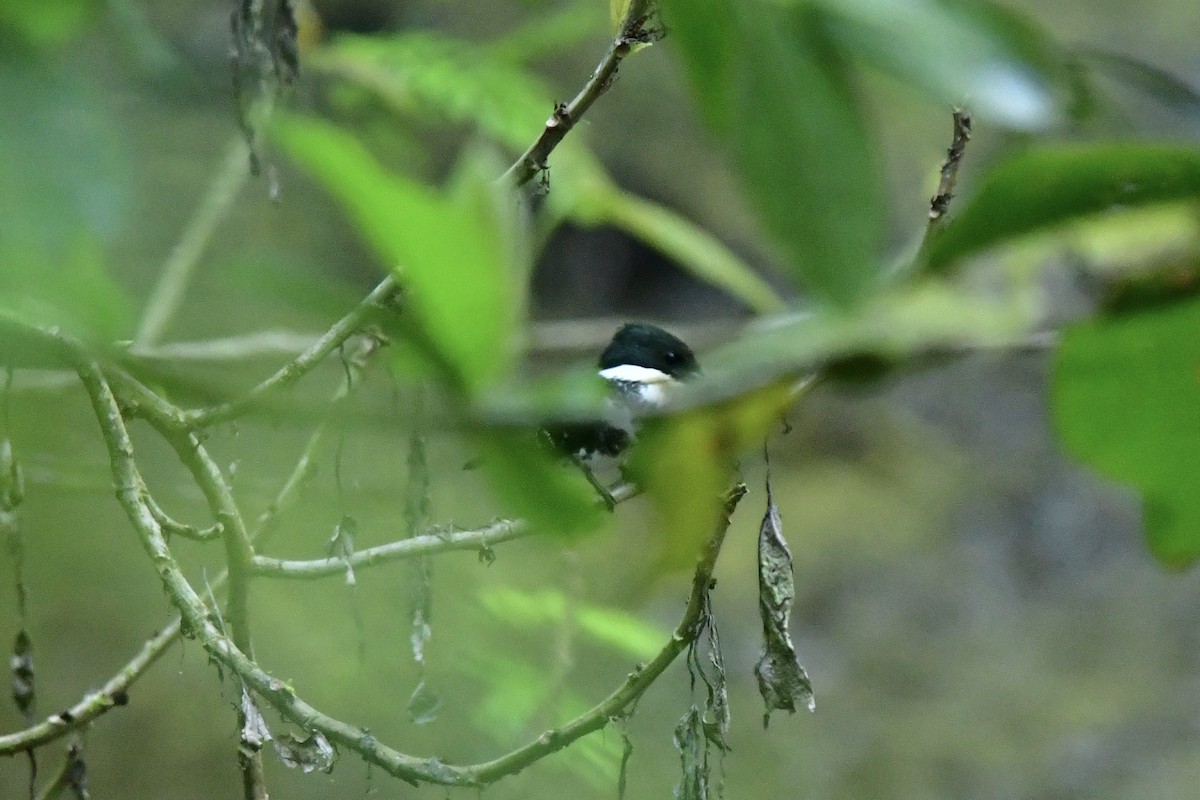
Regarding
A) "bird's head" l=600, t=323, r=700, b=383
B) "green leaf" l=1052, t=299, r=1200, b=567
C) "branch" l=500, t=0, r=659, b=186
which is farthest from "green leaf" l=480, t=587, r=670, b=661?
"green leaf" l=1052, t=299, r=1200, b=567

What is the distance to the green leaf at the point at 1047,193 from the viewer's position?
6.1 inches

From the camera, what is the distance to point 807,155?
0.16 meters

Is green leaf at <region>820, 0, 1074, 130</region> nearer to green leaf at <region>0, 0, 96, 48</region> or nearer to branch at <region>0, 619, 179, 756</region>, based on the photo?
green leaf at <region>0, 0, 96, 48</region>

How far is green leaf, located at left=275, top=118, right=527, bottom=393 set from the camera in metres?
0.13

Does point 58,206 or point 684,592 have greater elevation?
point 684,592

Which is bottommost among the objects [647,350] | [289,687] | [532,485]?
[532,485]

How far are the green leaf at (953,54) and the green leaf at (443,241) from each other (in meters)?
0.05

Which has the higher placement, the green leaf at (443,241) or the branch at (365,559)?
the branch at (365,559)

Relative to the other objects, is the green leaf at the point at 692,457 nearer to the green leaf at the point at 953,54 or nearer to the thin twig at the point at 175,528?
the green leaf at the point at 953,54

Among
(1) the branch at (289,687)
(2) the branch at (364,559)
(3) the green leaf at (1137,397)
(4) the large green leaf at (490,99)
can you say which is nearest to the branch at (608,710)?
(1) the branch at (289,687)

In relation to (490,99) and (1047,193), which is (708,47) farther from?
(490,99)

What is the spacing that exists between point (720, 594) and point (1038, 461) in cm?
95

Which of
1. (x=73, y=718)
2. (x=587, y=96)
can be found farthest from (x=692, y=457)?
(x=73, y=718)

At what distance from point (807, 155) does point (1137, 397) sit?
0.23 feet
